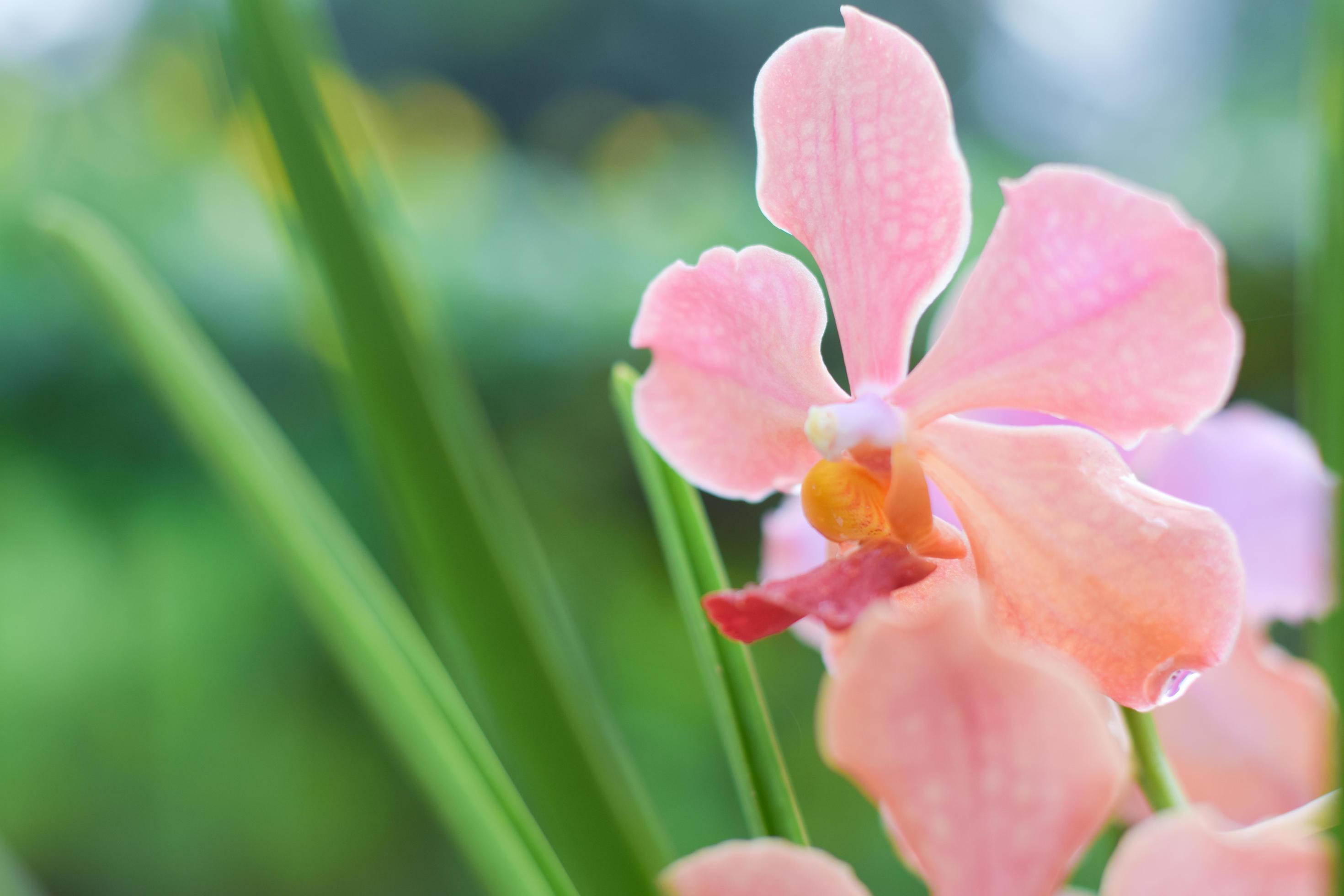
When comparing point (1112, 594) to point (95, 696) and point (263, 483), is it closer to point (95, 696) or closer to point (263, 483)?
point (263, 483)

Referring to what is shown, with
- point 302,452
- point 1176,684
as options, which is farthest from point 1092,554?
point 302,452

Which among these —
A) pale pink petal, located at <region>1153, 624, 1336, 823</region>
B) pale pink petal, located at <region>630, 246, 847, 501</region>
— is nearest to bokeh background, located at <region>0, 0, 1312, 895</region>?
pale pink petal, located at <region>1153, 624, 1336, 823</region>

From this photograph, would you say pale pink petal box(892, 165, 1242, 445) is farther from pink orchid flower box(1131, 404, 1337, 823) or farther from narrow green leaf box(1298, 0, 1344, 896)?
pink orchid flower box(1131, 404, 1337, 823)

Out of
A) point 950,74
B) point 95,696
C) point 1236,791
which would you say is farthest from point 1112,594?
point 950,74

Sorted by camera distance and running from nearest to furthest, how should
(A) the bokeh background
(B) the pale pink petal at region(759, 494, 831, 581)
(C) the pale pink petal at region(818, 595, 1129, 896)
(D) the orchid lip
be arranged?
(C) the pale pink petal at region(818, 595, 1129, 896)
(D) the orchid lip
(B) the pale pink petal at region(759, 494, 831, 581)
(A) the bokeh background

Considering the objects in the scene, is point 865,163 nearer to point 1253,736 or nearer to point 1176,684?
point 1176,684

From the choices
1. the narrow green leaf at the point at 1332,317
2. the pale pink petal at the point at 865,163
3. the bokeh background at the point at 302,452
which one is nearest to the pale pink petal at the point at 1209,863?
the narrow green leaf at the point at 1332,317
